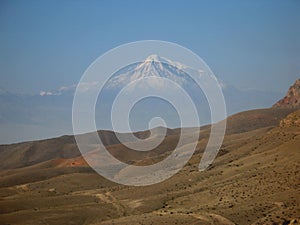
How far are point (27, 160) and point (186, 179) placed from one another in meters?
117

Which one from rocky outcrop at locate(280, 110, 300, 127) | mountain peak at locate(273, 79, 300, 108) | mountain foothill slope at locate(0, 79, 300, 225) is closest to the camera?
mountain foothill slope at locate(0, 79, 300, 225)

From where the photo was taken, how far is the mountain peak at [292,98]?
175438 mm

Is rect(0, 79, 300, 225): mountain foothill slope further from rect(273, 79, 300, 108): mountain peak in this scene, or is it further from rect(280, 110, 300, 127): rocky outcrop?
rect(273, 79, 300, 108): mountain peak

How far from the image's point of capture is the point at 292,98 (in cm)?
17925

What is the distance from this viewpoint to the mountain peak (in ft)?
576

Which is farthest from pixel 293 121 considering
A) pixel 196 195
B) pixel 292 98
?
pixel 292 98

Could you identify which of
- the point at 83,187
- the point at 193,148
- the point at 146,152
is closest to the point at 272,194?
the point at 83,187

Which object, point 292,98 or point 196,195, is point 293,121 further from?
point 292,98

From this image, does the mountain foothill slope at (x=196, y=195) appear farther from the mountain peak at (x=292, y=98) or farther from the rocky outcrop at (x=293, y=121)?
the mountain peak at (x=292, y=98)

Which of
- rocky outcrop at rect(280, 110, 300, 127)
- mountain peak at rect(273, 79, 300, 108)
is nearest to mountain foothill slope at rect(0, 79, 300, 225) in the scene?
rocky outcrop at rect(280, 110, 300, 127)

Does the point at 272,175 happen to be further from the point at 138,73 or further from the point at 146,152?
the point at 138,73

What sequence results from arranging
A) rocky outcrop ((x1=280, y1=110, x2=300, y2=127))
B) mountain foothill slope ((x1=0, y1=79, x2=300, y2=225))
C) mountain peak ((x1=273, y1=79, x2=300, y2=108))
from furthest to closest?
mountain peak ((x1=273, y1=79, x2=300, y2=108)), rocky outcrop ((x1=280, y1=110, x2=300, y2=127)), mountain foothill slope ((x1=0, y1=79, x2=300, y2=225))

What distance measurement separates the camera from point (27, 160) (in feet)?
598

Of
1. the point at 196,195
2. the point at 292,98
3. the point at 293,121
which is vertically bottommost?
the point at 196,195
